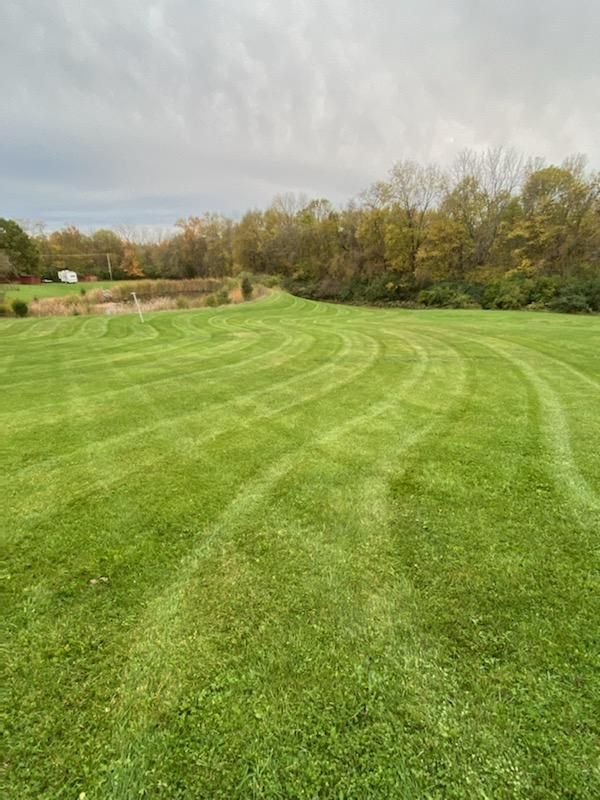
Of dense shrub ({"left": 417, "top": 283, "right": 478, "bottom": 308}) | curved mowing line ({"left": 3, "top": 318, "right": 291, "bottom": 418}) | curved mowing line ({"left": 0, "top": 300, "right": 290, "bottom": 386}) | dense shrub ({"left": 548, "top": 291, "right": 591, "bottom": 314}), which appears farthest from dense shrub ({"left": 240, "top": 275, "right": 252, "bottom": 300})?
dense shrub ({"left": 548, "top": 291, "right": 591, "bottom": 314})

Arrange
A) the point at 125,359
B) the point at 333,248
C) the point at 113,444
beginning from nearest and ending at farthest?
1. the point at 113,444
2. the point at 125,359
3. the point at 333,248

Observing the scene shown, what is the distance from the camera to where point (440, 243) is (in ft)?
93.9

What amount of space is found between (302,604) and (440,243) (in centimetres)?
3216

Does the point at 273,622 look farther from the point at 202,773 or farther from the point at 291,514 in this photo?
the point at 291,514

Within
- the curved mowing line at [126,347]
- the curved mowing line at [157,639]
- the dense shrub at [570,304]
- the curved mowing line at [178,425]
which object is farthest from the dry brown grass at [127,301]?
the curved mowing line at [157,639]

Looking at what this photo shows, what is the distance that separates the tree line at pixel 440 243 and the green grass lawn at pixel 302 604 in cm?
2286

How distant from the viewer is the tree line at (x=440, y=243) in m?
23.1

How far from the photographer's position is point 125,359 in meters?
8.20

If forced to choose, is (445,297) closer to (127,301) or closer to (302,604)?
(127,301)

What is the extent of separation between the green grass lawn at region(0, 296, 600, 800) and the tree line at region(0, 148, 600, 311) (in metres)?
22.9

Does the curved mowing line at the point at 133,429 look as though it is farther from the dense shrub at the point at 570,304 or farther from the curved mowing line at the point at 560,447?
the dense shrub at the point at 570,304

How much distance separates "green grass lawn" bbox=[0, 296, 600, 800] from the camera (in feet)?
4.45

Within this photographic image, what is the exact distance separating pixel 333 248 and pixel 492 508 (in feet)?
137

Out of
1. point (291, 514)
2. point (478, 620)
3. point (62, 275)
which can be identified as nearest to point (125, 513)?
point (291, 514)
